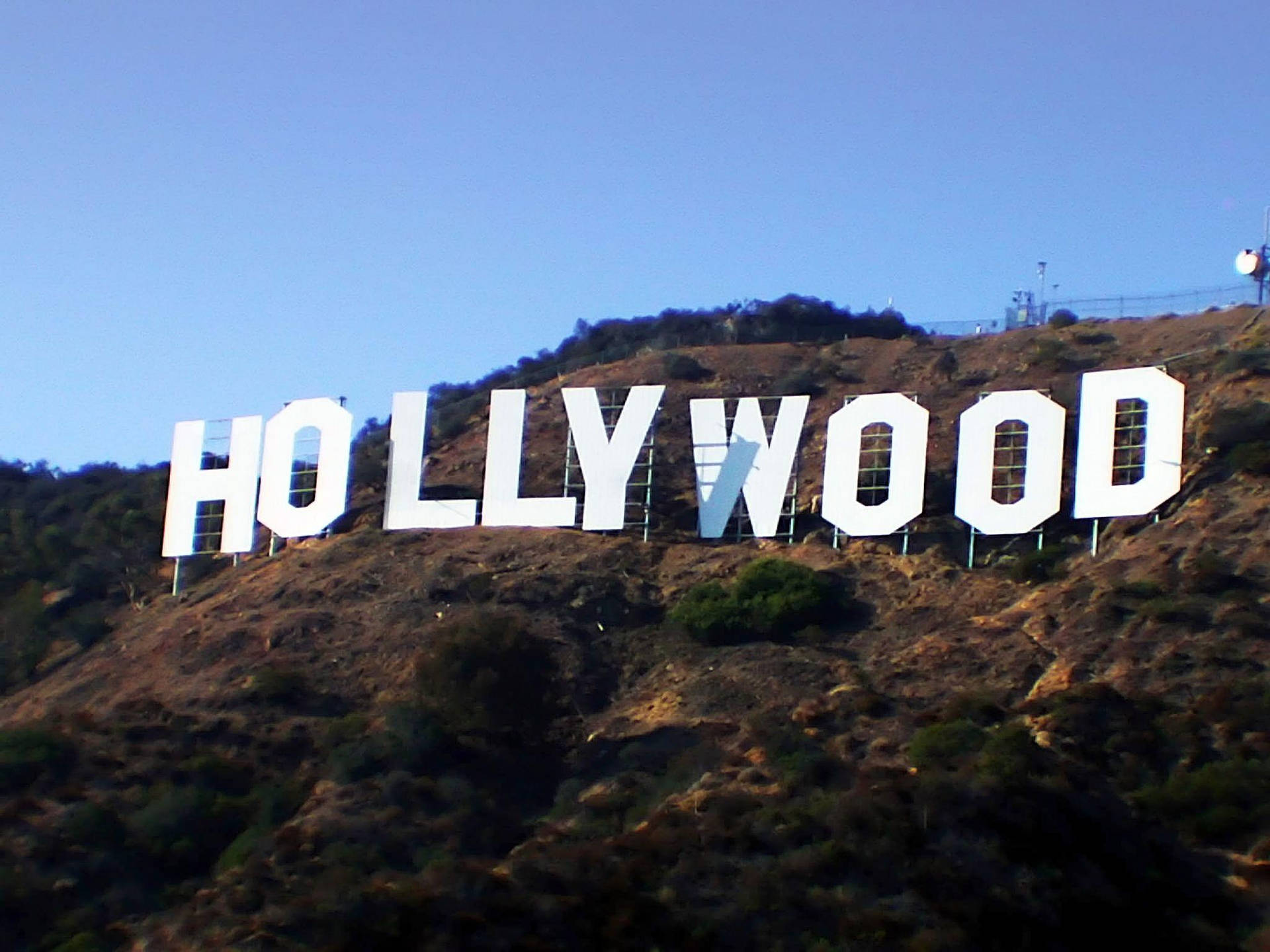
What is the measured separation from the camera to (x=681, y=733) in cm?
3762

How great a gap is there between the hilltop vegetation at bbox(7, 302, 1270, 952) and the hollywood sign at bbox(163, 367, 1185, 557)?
110cm

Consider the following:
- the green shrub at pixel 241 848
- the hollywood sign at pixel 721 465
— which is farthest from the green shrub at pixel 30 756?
the hollywood sign at pixel 721 465

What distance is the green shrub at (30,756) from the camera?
37.0m

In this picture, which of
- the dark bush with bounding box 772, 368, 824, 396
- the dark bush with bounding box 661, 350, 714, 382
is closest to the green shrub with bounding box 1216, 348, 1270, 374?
the dark bush with bounding box 772, 368, 824, 396

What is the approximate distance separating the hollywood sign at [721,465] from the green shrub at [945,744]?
846 centimetres

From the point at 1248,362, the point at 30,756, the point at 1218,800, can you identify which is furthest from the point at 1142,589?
the point at 30,756

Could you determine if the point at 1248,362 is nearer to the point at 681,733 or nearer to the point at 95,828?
the point at 681,733

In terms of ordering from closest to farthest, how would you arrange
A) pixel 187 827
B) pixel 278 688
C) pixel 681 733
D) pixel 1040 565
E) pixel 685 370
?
1. pixel 187 827
2. pixel 681 733
3. pixel 278 688
4. pixel 1040 565
5. pixel 685 370

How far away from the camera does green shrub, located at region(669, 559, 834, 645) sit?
41.6 meters

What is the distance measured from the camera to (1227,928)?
96.0 feet

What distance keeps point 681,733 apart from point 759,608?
196 inches

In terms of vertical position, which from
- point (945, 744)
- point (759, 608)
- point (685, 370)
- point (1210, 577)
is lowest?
point (945, 744)

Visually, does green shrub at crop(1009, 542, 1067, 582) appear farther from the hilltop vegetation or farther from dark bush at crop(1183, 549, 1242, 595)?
dark bush at crop(1183, 549, 1242, 595)

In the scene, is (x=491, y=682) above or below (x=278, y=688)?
above
